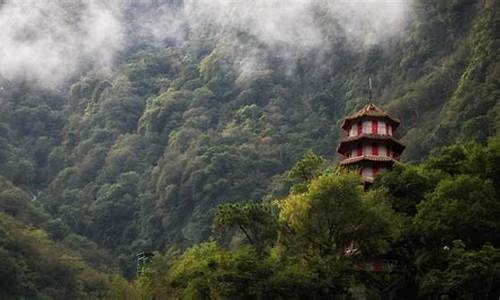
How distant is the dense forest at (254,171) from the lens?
3412cm

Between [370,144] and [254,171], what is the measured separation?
4682 centimetres

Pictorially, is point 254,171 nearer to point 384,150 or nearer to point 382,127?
point 382,127

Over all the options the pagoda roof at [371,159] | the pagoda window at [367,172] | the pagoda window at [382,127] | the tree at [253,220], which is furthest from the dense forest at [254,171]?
the pagoda window at [382,127]

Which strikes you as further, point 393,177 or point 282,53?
point 282,53

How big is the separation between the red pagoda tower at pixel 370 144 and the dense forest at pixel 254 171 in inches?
99.0

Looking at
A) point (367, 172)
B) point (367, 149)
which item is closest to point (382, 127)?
point (367, 149)

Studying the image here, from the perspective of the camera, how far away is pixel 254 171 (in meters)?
90.6

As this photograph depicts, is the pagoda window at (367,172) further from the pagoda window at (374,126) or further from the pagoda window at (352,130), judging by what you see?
the pagoda window at (352,130)

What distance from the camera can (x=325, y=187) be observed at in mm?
34688

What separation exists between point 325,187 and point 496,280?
8101 mm

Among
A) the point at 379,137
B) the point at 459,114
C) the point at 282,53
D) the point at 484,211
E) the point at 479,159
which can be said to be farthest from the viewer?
the point at 282,53

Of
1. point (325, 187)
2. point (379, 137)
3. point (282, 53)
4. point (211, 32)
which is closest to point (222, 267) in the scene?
point (325, 187)

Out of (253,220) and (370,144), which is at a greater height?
→ (370,144)

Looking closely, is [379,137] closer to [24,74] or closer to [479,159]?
[479,159]
